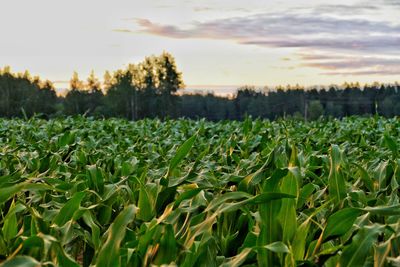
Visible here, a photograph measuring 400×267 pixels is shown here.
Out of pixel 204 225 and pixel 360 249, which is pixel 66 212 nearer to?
pixel 204 225

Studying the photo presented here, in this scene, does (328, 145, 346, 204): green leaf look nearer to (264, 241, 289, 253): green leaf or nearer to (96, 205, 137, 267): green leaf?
(264, 241, 289, 253): green leaf

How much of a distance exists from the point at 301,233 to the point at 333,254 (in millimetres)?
98

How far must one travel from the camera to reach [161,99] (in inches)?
2997

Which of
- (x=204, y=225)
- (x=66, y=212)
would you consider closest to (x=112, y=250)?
(x=204, y=225)

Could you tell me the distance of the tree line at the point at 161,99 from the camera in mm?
69875

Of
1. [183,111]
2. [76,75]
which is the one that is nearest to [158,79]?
[183,111]

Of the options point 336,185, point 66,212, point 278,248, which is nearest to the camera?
point 278,248

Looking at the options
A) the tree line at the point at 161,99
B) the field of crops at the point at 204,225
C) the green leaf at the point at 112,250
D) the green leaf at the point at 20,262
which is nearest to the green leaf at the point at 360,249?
the field of crops at the point at 204,225

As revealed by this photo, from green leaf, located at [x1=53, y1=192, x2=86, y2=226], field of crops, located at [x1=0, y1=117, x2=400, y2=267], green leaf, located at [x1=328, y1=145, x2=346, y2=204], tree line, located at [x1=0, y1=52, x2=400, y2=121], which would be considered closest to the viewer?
field of crops, located at [x1=0, y1=117, x2=400, y2=267]

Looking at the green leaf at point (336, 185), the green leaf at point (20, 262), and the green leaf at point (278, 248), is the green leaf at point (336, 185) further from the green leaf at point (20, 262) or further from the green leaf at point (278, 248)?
the green leaf at point (20, 262)

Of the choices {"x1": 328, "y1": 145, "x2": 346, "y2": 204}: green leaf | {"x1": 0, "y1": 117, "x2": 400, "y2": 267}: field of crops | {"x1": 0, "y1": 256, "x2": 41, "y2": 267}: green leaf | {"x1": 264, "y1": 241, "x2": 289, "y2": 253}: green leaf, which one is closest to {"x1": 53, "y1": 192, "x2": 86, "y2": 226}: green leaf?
{"x1": 0, "y1": 117, "x2": 400, "y2": 267}: field of crops

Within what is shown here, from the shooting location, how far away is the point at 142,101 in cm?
7694

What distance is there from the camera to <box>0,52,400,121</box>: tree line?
69875 millimetres

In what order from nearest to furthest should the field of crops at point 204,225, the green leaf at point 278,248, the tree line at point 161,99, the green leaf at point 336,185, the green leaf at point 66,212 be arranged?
the green leaf at point 278,248 → the field of crops at point 204,225 → the green leaf at point 66,212 → the green leaf at point 336,185 → the tree line at point 161,99
